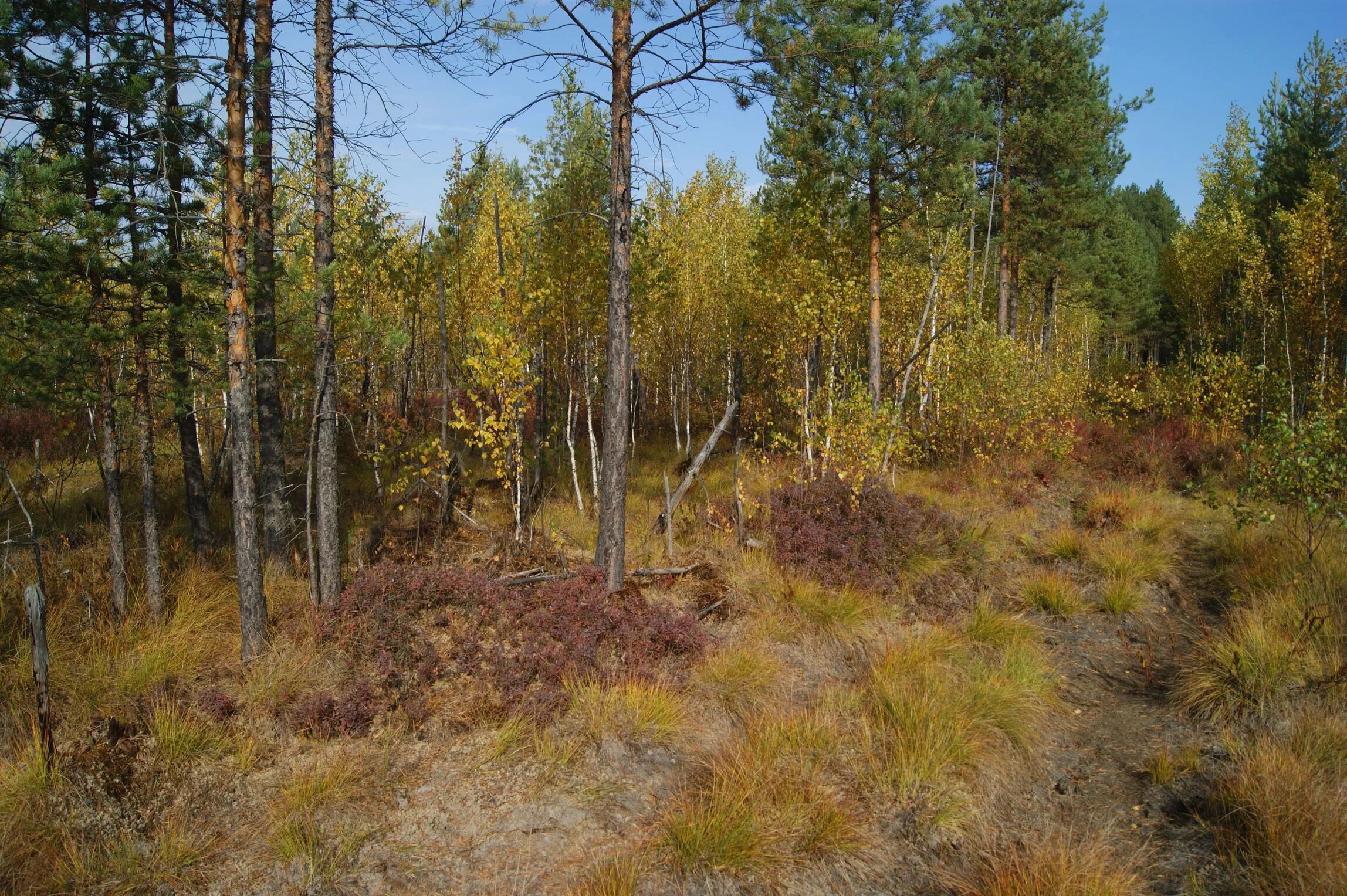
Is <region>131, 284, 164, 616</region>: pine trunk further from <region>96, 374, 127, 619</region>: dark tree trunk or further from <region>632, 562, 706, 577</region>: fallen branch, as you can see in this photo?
<region>632, 562, 706, 577</region>: fallen branch

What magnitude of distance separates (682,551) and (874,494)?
8.61ft

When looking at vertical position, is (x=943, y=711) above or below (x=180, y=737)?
below

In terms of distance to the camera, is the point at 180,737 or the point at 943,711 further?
the point at 943,711

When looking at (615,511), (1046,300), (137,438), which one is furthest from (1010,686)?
(1046,300)

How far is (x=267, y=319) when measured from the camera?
7.33 meters

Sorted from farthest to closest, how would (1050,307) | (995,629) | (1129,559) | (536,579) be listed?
(1050,307) < (1129,559) < (536,579) < (995,629)

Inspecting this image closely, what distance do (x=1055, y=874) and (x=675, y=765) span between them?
2.49 meters

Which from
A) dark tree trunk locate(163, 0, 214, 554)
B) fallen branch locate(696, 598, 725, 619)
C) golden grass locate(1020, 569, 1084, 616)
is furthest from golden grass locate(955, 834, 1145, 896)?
dark tree trunk locate(163, 0, 214, 554)

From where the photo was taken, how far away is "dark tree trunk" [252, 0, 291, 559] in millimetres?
6637

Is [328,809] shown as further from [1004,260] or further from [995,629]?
[1004,260]

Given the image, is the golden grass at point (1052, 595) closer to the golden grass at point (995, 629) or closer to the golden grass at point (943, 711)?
the golden grass at point (995, 629)

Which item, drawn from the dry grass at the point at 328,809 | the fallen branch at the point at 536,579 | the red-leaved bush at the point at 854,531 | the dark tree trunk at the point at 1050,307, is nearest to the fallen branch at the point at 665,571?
the fallen branch at the point at 536,579

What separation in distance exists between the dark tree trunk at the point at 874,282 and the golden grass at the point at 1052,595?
11.6 ft

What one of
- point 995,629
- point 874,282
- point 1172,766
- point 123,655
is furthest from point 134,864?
point 874,282
